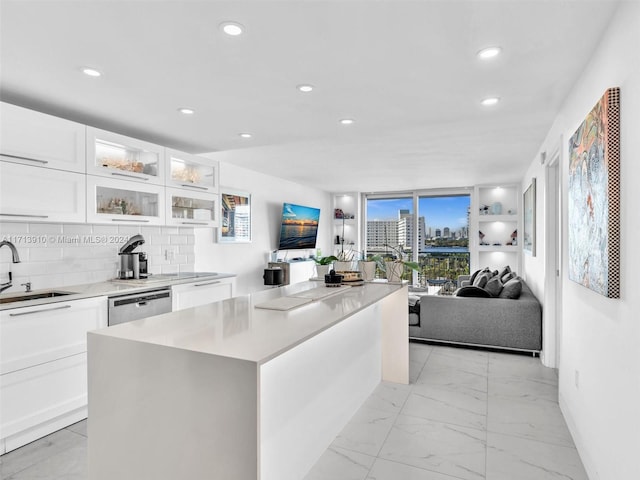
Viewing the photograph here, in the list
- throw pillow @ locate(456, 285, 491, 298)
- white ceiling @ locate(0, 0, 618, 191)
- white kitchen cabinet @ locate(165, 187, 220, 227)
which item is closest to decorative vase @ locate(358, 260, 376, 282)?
white ceiling @ locate(0, 0, 618, 191)

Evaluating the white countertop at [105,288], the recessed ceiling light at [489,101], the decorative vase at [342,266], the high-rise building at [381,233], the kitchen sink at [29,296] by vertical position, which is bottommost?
the kitchen sink at [29,296]

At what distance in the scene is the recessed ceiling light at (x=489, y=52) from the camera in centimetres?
198

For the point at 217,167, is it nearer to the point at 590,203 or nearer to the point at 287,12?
the point at 287,12

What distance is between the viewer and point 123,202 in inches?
128

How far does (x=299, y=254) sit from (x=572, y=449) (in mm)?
5452

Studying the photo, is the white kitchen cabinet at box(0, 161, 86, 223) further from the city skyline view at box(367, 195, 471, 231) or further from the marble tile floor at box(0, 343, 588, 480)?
the city skyline view at box(367, 195, 471, 231)

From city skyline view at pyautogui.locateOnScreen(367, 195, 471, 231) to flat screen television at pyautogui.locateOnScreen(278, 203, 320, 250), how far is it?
1.77 metres

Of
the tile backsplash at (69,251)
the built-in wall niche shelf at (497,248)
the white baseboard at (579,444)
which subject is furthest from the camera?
the built-in wall niche shelf at (497,248)

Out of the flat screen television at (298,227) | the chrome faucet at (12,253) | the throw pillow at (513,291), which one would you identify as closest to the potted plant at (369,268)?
the throw pillow at (513,291)

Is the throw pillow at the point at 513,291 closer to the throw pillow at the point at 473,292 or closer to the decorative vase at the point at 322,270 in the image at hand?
the throw pillow at the point at 473,292

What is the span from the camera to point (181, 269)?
170 inches

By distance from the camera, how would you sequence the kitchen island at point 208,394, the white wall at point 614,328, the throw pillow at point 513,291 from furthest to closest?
1. the throw pillow at point 513,291
2. the white wall at point 614,328
3. the kitchen island at point 208,394

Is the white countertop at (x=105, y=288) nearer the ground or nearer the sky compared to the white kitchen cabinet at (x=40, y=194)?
nearer the ground

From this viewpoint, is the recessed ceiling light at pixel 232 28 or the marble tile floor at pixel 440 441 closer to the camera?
the recessed ceiling light at pixel 232 28
